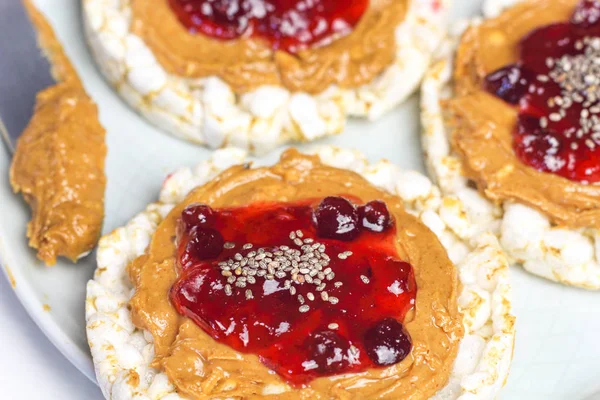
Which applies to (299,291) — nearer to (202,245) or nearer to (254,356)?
(254,356)

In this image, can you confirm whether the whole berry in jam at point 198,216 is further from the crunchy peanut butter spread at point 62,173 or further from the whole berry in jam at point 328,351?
the whole berry in jam at point 328,351

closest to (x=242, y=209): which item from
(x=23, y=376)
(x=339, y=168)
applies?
(x=339, y=168)

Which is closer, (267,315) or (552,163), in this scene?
(267,315)

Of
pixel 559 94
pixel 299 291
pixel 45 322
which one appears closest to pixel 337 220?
pixel 299 291

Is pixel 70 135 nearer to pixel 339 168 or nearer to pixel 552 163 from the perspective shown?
pixel 339 168

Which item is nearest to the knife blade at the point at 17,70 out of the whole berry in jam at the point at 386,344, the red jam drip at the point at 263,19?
the red jam drip at the point at 263,19
